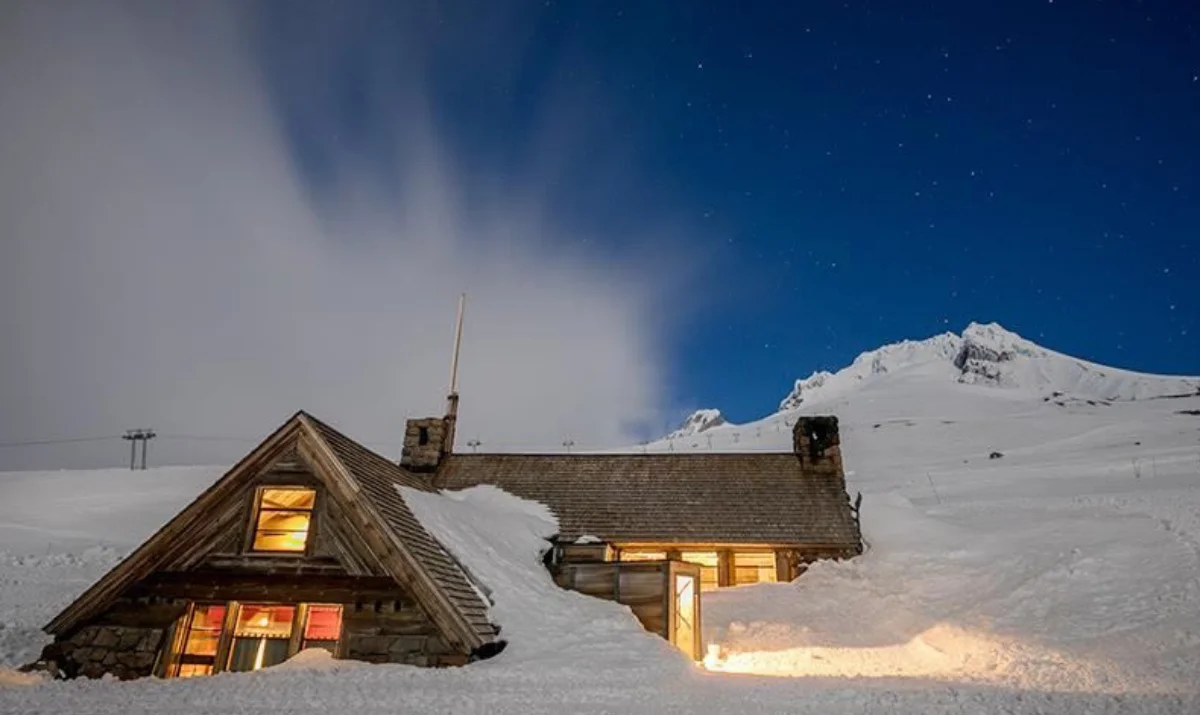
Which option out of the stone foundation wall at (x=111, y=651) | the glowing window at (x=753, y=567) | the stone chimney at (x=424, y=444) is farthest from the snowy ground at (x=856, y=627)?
the stone chimney at (x=424, y=444)

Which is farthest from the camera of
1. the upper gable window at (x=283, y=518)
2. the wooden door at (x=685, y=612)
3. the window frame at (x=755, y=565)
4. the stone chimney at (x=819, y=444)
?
the stone chimney at (x=819, y=444)

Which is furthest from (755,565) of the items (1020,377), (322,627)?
(1020,377)

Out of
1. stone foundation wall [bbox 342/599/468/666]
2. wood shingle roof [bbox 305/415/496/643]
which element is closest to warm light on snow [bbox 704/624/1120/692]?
wood shingle roof [bbox 305/415/496/643]

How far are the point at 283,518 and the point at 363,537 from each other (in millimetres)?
2797

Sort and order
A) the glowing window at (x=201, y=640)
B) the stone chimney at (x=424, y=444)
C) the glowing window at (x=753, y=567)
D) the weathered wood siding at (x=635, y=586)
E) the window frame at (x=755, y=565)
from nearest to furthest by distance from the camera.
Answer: the glowing window at (x=201, y=640), the weathered wood siding at (x=635, y=586), the window frame at (x=755, y=565), the glowing window at (x=753, y=567), the stone chimney at (x=424, y=444)

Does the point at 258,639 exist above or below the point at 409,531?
below

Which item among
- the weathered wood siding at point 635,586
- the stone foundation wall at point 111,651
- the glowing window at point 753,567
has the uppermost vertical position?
the glowing window at point 753,567

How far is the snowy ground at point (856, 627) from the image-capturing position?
8727 mm

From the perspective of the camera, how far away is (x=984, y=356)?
6737 inches

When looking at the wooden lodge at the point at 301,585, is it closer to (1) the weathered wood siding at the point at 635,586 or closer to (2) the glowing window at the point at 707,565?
(1) the weathered wood siding at the point at 635,586

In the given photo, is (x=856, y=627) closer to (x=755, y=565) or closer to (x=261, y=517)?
(x=755, y=565)

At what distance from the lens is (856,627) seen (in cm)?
1659

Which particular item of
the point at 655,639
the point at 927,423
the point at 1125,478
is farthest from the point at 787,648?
the point at 927,423

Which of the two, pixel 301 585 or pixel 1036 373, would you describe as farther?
pixel 1036 373
